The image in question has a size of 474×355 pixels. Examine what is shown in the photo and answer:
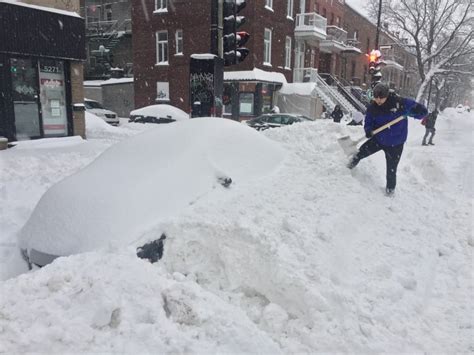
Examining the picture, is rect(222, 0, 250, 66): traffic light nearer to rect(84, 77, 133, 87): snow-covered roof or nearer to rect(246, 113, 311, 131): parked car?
rect(246, 113, 311, 131): parked car

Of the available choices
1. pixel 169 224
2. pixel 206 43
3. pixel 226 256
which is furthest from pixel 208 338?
pixel 206 43

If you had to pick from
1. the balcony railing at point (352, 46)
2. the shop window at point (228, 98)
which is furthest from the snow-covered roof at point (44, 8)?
the balcony railing at point (352, 46)

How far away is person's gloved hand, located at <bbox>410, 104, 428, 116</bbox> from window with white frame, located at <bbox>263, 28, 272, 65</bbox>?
19.9 m

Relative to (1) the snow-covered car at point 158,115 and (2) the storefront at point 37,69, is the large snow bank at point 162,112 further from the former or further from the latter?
(2) the storefront at point 37,69

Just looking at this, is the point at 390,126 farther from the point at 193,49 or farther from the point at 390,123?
the point at 193,49

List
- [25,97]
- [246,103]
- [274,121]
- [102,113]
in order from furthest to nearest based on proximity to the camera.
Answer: [246,103]
[102,113]
[274,121]
[25,97]

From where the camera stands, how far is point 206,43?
82.0 feet

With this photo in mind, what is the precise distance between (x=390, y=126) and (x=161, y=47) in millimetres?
23831

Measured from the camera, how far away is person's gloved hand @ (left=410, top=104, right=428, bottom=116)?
5750mm

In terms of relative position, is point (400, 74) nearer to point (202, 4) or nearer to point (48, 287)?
point (202, 4)

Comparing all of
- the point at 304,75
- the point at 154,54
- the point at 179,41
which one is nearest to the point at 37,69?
the point at 179,41

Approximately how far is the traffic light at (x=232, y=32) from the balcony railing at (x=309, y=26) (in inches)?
811

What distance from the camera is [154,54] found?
27.2 m

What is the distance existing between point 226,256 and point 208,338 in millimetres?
803
